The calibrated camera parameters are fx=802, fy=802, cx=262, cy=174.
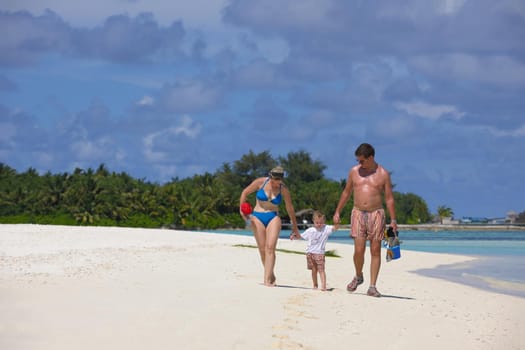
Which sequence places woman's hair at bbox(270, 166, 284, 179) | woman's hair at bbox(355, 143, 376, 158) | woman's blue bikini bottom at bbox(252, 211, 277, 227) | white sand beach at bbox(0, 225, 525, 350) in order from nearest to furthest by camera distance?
white sand beach at bbox(0, 225, 525, 350) → woman's hair at bbox(355, 143, 376, 158) → woman's hair at bbox(270, 166, 284, 179) → woman's blue bikini bottom at bbox(252, 211, 277, 227)

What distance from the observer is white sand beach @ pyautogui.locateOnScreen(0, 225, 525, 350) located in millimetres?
6707

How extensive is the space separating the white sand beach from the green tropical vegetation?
57.1m

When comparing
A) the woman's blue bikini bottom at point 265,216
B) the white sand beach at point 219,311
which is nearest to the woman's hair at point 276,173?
the woman's blue bikini bottom at point 265,216

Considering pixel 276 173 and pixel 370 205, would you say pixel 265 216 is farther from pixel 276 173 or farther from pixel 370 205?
pixel 370 205

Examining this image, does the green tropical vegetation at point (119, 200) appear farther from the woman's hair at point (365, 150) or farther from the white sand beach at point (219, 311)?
the woman's hair at point (365, 150)

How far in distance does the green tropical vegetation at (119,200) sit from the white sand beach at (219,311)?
187 ft

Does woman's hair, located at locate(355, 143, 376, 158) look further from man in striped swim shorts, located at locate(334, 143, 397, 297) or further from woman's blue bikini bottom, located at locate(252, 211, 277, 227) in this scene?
woman's blue bikini bottom, located at locate(252, 211, 277, 227)

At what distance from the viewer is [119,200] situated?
7219 cm

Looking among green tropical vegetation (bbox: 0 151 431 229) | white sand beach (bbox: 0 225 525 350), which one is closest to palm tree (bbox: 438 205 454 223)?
green tropical vegetation (bbox: 0 151 431 229)

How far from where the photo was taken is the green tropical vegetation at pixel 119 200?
69.3 meters

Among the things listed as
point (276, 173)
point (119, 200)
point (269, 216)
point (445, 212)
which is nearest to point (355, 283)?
point (269, 216)

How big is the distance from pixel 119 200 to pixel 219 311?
65.3 m

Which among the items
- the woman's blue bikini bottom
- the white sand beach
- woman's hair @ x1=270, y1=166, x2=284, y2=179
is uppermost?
woman's hair @ x1=270, y1=166, x2=284, y2=179

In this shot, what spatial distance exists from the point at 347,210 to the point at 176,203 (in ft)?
78.2
